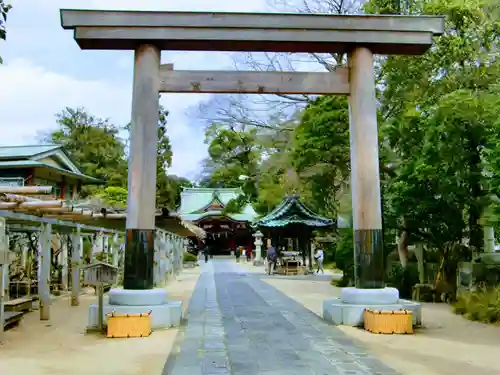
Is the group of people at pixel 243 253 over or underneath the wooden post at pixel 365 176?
underneath

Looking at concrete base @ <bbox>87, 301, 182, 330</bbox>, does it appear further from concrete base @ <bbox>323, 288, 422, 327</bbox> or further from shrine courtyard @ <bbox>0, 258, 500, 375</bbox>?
concrete base @ <bbox>323, 288, 422, 327</bbox>

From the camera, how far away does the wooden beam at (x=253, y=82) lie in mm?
9812

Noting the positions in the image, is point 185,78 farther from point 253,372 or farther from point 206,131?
point 206,131

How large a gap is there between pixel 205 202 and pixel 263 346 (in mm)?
45494

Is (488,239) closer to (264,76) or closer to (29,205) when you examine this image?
(264,76)

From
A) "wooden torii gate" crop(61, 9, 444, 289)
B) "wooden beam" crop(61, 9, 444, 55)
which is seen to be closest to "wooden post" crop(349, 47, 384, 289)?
"wooden torii gate" crop(61, 9, 444, 289)

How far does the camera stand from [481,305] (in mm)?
10742

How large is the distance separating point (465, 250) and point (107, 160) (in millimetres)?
32937

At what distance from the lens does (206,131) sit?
50.0 meters

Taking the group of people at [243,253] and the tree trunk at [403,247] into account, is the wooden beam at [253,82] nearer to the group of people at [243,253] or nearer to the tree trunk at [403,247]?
the tree trunk at [403,247]

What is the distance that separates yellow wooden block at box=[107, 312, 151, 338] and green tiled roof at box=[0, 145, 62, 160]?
21431 mm

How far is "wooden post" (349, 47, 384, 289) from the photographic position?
9.58 metres

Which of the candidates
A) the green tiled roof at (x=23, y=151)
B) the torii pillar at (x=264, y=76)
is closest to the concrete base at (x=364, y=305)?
the torii pillar at (x=264, y=76)

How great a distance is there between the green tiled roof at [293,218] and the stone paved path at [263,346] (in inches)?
547
